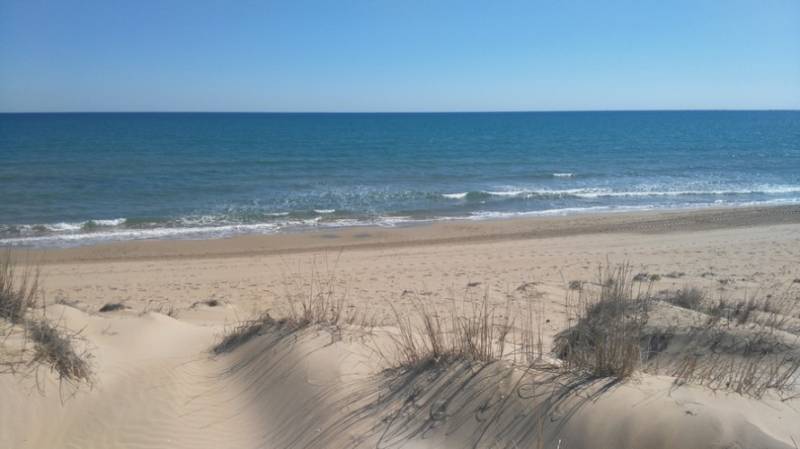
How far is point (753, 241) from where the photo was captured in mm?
15625

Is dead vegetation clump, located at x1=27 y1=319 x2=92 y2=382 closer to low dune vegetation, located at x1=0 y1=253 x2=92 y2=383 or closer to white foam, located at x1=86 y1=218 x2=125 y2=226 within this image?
low dune vegetation, located at x1=0 y1=253 x2=92 y2=383

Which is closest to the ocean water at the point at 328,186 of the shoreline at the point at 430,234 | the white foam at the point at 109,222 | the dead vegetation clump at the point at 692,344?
the white foam at the point at 109,222

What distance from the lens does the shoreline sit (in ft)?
51.2

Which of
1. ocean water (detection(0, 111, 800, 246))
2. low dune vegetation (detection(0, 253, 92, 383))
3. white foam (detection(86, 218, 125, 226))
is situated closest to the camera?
low dune vegetation (detection(0, 253, 92, 383))

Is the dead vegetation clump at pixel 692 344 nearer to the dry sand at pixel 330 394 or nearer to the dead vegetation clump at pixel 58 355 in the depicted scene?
the dry sand at pixel 330 394

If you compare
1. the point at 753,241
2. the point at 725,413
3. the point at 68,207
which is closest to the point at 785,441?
the point at 725,413

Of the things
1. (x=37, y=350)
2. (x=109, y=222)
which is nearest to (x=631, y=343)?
(x=37, y=350)

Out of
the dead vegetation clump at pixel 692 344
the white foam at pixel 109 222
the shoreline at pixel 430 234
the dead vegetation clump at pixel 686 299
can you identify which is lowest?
the shoreline at pixel 430 234

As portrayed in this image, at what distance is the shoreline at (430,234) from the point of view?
1560 cm

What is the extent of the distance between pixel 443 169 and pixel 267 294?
80.3 ft

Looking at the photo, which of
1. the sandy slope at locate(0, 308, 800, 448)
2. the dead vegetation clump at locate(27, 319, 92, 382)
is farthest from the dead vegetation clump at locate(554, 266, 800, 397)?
the dead vegetation clump at locate(27, 319, 92, 382)

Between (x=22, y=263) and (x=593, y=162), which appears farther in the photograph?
(x=593, y=162)

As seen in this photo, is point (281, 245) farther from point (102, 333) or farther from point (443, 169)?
point (443, 169)

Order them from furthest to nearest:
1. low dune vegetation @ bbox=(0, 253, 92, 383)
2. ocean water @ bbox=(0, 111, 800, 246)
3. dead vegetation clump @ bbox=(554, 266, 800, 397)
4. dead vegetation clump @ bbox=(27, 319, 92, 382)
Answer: ocean water @ bbox=(0, 111, 800, 246), dead vegetation clump @ bbox=(27, 319, 92, 382), low dune vegetation @ bbox=(0, 253, 92, 383), dead vegetation clump @ bbox=(554, 266, 800, 397)
